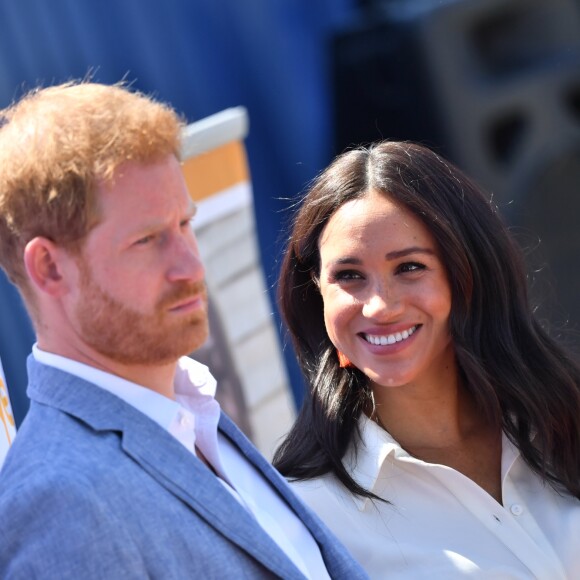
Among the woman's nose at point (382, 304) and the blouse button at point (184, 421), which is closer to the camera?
the blouse button at point (184, 421)

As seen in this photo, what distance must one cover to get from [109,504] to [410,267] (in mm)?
A: 962

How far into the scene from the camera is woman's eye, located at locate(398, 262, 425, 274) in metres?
2.06

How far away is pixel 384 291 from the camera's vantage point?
2021 millimetres

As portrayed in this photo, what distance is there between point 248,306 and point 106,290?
2.32m

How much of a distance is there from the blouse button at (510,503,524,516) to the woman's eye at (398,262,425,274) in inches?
18.2

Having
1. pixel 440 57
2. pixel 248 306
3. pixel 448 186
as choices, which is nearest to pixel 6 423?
pixel 448 186

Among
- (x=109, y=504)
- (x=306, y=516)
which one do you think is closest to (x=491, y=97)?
(x=306, y=516)

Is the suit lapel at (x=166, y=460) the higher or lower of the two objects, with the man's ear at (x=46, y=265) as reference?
lower

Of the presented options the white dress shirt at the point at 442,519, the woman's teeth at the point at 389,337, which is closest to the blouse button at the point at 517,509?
the white dress shirt at the point at 442,519

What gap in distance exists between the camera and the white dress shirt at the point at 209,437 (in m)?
1.37

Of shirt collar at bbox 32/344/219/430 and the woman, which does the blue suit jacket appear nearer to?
shirt collar at bbox 32/344/219/430

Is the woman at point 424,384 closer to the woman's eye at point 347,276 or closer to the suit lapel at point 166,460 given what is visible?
the woman's eye at point 347,276

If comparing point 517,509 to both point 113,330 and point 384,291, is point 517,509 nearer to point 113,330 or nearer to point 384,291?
point 384,291

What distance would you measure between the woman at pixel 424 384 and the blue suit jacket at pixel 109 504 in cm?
69
